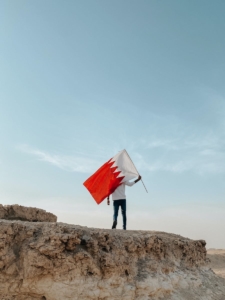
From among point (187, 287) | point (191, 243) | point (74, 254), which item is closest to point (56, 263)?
point (74, 254)

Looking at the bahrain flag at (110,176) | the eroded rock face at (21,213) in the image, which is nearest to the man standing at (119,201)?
the bahrain flag at (110,176)

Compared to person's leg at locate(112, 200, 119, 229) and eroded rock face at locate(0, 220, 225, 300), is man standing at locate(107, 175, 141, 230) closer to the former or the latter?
person's leg at locate(112, 200, 119, 229)

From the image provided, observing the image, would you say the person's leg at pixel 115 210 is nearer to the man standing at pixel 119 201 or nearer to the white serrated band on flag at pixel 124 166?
the man standing at pixel 119 201

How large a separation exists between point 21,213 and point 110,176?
2.99 m

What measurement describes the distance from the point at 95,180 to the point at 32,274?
15.2 ft

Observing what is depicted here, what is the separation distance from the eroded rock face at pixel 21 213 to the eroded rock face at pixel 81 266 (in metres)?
3.32

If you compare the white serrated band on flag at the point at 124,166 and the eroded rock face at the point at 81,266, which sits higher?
the white serrated band on flag at the point at 124,166

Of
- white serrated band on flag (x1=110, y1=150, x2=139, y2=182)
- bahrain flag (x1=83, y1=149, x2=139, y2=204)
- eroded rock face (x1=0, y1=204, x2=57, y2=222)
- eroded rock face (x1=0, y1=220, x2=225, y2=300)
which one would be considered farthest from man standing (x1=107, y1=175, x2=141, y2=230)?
eroded rock face (x1=0, y1=204, x2=57, y2=222)

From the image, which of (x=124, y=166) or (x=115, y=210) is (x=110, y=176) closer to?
(x=124, y=166)

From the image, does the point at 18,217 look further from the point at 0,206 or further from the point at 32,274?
the point at 32,274

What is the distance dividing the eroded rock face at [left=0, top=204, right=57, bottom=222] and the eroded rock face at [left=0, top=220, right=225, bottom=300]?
332 cm

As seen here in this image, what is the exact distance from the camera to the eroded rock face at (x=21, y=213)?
9.63 m

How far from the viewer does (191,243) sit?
9.71m

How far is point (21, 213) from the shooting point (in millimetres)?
9859
